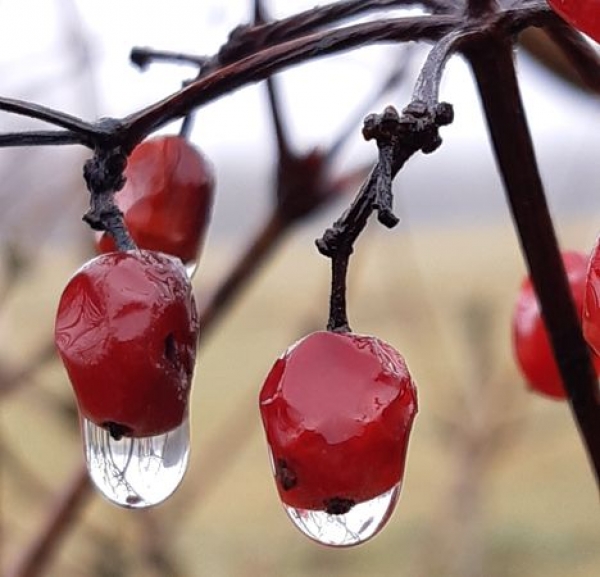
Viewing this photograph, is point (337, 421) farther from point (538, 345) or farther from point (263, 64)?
point (538, 345)

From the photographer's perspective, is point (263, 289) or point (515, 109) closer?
point (515, 109)

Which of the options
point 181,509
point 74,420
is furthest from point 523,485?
point 74,420

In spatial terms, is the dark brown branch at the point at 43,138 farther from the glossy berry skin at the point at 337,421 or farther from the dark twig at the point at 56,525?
the dark twig at the point at 56,525

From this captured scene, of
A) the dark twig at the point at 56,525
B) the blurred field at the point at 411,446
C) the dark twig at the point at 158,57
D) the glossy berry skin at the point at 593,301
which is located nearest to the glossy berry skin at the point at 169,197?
the dark twig at the point at 158,57

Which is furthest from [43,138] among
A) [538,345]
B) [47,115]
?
[538,345]

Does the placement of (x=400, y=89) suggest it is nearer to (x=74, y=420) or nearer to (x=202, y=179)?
(x=74, y=420)

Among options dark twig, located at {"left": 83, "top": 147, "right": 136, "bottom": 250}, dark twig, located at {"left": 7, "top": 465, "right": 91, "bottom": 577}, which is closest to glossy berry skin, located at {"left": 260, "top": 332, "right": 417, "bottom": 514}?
dark twig, located at {"left": 83, "top": 147, "right": 136, "bottom": 250}
